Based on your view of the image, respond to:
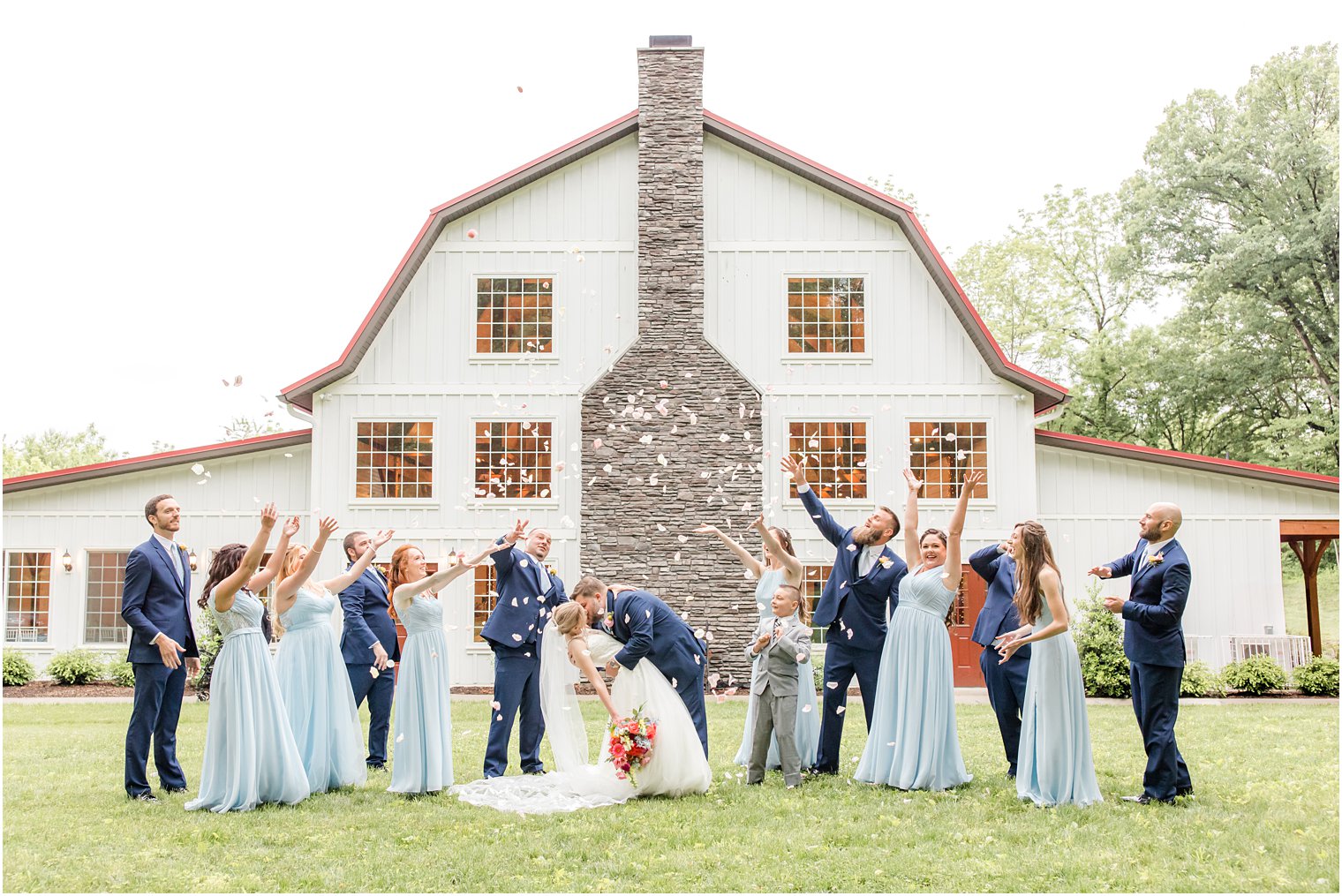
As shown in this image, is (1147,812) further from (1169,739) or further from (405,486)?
(405,486)

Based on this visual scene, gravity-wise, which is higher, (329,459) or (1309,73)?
(1309,73)

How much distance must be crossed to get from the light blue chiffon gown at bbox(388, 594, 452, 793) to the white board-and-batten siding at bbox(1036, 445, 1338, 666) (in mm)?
11510

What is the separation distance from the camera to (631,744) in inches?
285

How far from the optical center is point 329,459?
1680 cm

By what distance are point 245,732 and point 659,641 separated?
2713mm

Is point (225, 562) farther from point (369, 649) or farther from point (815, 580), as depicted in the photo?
point (815, 580)

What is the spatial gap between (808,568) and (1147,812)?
32.9 feet

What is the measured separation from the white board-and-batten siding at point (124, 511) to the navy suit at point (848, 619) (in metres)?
11.1

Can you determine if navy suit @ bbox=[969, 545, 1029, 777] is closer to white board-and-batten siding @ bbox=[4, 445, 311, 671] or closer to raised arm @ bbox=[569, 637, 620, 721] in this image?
raised arm @ bbox=[569, 637, 620, 721]

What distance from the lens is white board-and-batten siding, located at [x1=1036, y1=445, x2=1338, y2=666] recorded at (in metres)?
16.7

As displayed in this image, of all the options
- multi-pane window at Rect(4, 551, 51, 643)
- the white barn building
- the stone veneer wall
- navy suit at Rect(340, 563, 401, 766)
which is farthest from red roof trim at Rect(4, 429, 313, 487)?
navy suit at Rect(340, 563, 401, 766)

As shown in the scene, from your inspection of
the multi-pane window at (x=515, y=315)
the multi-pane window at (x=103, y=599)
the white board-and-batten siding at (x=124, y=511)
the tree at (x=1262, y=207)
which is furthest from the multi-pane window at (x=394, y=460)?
the tree at (x=1262, y=207)

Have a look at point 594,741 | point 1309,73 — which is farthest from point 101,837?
point 1309,73

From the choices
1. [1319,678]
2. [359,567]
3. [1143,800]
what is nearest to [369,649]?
[359,567]
